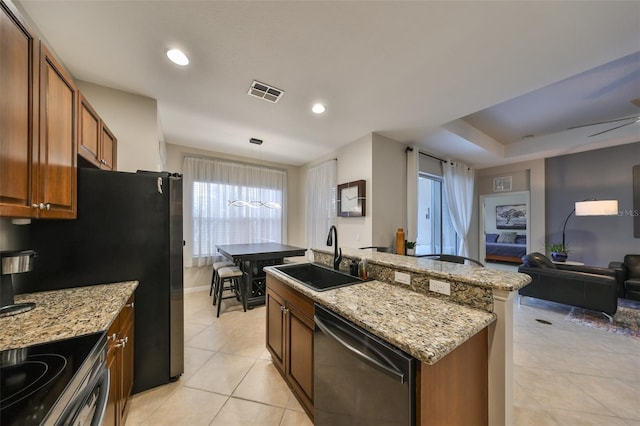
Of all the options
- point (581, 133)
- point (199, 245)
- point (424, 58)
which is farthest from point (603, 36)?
point (199, 245)

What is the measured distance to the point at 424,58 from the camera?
1870 mm

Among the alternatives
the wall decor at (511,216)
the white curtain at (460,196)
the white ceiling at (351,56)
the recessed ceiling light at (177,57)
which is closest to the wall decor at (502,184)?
the white curtain at (460,196)

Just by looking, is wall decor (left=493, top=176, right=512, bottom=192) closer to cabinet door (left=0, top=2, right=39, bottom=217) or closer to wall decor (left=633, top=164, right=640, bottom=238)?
wall decor (left=633, top=164, right=640, bottom=238)

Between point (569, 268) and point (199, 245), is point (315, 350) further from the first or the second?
point (569, 268)

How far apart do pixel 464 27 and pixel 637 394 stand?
3.13 m

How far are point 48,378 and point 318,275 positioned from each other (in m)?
1.69

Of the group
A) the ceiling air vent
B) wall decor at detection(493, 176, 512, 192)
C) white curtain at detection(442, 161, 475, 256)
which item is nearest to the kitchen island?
the ceiling air vent

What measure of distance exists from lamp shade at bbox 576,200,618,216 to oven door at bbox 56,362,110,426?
6.26 meters

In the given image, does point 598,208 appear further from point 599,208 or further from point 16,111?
point 16,111

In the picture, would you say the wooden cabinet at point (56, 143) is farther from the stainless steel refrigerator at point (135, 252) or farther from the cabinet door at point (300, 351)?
the cabinet door at point (300, 351)

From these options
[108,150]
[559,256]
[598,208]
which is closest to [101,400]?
[108,150]

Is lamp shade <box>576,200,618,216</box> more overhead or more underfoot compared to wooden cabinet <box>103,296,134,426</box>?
more overhead

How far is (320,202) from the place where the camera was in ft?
15.0

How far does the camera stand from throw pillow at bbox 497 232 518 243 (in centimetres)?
794
